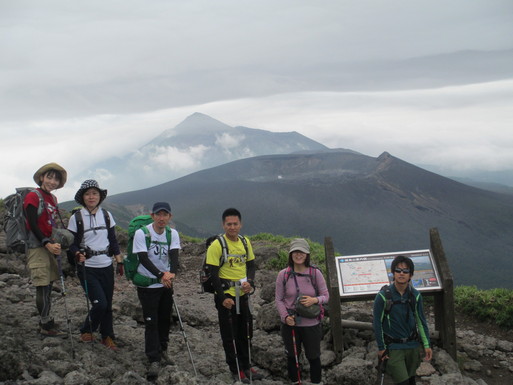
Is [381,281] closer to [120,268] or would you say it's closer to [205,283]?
[205,283]

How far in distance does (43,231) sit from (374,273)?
15.1 ft

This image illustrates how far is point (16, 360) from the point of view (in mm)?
4574

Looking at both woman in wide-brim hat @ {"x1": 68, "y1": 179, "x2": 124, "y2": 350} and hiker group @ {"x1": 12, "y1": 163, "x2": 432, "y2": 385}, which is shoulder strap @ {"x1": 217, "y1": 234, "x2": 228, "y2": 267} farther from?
woman in wide-brim hat @ {"x1": 68, "y1": 179, "x2": 124, "y2": 350}

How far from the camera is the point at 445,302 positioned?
22.1 feet

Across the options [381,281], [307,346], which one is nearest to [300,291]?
[307,346]

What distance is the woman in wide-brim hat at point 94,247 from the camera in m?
5.90

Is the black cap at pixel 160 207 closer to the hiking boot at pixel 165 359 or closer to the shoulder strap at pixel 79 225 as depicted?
the shoulder strap at pixel 79 225

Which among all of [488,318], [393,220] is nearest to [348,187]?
[393,220]

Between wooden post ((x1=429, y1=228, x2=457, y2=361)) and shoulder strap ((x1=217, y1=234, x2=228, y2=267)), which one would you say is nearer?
shoulder strap ((x1=217, y1=234, x2=228, y2=267))

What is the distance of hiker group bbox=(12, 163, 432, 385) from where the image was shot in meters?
5.00

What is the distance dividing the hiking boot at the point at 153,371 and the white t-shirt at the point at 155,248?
0.94m

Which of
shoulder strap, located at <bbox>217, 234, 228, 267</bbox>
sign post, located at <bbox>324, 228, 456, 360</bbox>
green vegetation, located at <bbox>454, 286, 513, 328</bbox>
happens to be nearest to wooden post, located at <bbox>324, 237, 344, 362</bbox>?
sign post, located at <bbox>324, 228, 456, 360</bbox>

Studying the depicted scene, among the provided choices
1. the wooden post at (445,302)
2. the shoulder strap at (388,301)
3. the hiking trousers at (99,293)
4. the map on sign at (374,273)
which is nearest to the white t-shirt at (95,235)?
the hiking trousers at (99,293)

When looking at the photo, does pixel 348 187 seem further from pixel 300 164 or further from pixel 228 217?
pixel 228 217
